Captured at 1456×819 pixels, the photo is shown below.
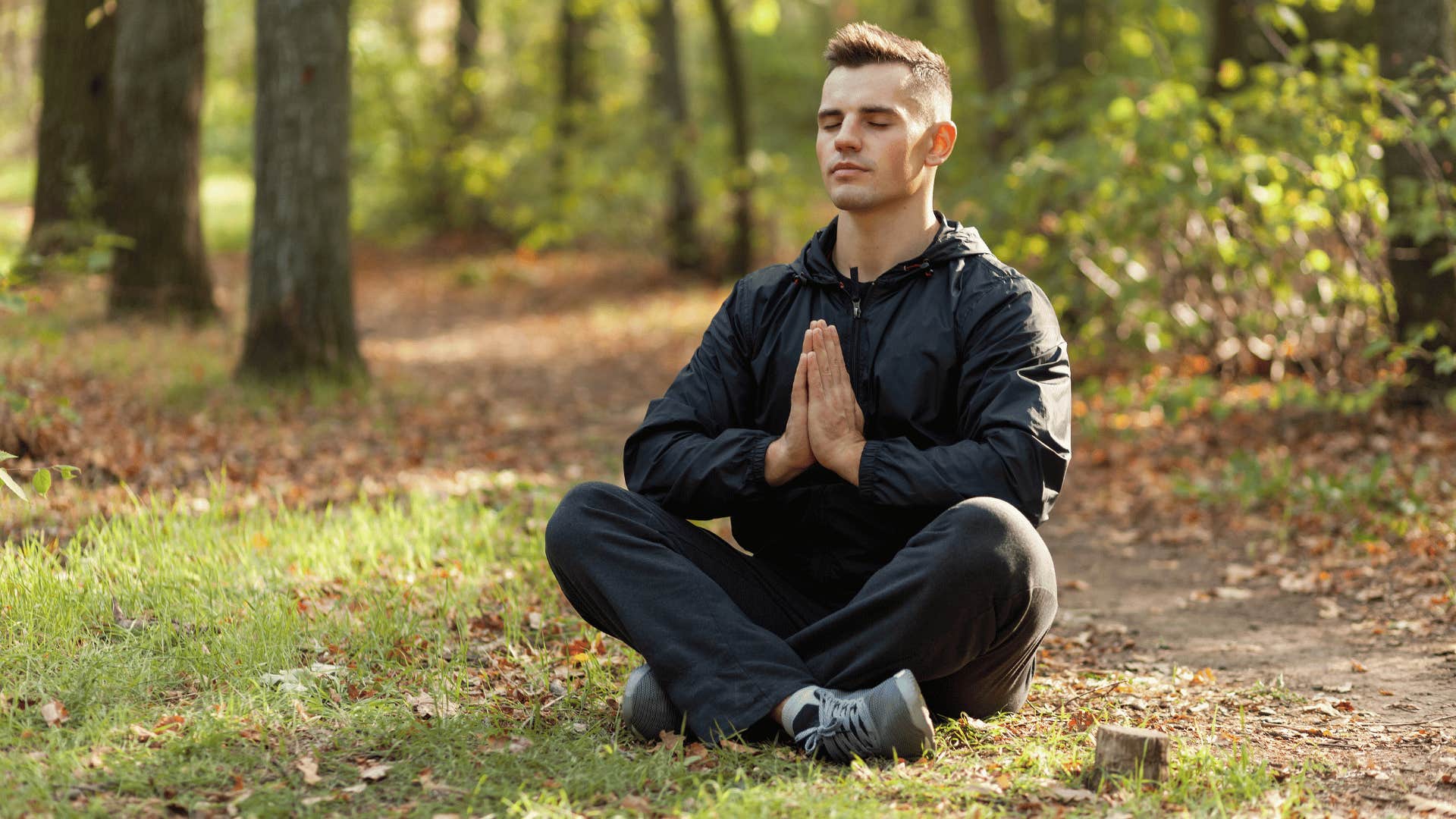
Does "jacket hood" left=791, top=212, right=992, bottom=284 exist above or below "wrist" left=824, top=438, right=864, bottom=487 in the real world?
above

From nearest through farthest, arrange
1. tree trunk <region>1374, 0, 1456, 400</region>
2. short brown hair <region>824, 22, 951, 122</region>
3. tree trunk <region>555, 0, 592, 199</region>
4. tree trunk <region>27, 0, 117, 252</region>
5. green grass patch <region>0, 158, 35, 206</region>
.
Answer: short brown hair <region>824, 22, 951, 122</region>
tree trunk <region>1374, 0, 1456, 400</region>
tree trunk <region>27, 0, 117, 252</region>
tree trunk <region>555, 0, 592, 199</region>
green grass patch <region>0, 158, 35, 206</region>

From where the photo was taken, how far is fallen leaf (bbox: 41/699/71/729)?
332 centimetres

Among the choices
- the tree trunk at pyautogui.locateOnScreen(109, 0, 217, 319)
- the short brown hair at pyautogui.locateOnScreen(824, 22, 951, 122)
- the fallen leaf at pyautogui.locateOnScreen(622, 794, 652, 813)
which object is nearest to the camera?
the fallen leaf at pyautogui.locateOnScreen(622, 794, 652, 813)

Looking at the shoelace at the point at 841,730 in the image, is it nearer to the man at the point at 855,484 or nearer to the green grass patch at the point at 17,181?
the man at the point at 855,484

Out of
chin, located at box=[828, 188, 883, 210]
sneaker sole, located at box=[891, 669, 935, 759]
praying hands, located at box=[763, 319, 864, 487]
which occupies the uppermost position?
chin, located at box=[828, 188, 883, 210]

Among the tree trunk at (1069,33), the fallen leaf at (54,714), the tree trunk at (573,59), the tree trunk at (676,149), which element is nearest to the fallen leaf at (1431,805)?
the fallen leaf at (54,714)

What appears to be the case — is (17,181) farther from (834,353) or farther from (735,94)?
(834,353)

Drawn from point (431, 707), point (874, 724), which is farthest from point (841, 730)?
point (431, 707)

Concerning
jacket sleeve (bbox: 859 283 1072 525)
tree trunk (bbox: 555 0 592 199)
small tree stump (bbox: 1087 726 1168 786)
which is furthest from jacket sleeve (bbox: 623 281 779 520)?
tree trunk (bbox: 555 0 592 199)

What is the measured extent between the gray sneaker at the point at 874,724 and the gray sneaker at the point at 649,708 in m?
0.37

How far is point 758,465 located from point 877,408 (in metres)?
0.40

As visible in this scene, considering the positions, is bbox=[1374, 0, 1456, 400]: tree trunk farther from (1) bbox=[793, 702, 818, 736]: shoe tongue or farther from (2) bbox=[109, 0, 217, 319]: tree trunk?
(2) bbox=[109, 0, 217, 319]: tree trunk

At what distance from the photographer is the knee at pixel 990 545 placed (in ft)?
10.4

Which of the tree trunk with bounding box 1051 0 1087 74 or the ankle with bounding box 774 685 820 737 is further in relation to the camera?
the tree trunk with bounding box 1051 0 1087 74
